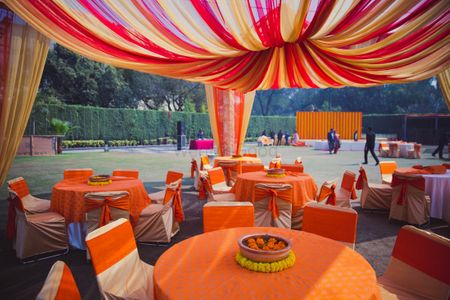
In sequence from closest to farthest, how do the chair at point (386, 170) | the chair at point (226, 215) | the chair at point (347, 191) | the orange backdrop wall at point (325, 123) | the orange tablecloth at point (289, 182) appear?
the chair at point (226, 215) < the orange tablecloth at point (289, 182) < the chair at point (347, 191) < the chair at point (386, 170) < the orange backdrop wall at point (325, 123)

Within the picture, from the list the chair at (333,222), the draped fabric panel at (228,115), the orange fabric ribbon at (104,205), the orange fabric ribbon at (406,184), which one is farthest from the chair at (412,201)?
the orange fabric ribbon at (104,205)

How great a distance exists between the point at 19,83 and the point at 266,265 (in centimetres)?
385

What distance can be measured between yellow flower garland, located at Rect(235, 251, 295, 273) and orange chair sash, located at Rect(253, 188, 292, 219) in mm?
2292

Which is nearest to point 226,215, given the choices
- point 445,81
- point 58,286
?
point 58,286

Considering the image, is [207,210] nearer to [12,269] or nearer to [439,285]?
[439,285]

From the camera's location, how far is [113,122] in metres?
21.2

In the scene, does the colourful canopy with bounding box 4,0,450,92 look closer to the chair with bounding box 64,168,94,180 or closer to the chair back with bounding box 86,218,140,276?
the chair back with bounding box 86,218,140,276

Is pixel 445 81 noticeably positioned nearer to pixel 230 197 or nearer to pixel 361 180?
pixel 361 180

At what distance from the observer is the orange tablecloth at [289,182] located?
445 centimetres

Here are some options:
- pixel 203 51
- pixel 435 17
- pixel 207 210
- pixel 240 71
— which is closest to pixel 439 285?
pixel 207 210

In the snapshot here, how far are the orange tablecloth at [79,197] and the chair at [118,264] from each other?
175 cm

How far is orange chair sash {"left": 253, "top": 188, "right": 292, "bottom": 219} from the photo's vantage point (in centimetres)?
409

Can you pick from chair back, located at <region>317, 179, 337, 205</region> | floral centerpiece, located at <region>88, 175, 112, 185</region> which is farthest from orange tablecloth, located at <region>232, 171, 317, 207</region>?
floral centerpiece, located at <region>88, 175, 112, 185</region>

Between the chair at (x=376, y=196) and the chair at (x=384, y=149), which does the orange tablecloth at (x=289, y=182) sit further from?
the chair at (x=384, y=149)
